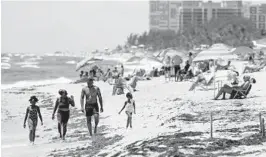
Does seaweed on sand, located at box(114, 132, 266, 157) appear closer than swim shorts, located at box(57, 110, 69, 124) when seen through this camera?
Yes

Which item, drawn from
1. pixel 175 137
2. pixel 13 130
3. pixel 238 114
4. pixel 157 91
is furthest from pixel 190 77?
pixel 175 137

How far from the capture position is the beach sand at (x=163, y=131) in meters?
7.78

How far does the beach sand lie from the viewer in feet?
25.5

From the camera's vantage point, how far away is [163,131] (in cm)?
952

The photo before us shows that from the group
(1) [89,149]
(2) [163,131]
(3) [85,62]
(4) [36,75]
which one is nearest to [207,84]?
(2) [163,131]

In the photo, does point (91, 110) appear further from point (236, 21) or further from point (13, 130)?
point (236, 21)

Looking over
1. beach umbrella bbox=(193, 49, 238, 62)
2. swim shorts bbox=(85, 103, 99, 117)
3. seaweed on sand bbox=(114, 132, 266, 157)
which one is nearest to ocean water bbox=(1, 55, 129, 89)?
beach umbrella bbox=(193, 49, 238, 62)

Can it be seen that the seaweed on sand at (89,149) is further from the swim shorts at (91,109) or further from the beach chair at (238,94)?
the beach chair at (238,94)

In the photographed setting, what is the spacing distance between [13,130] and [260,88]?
7.41 m

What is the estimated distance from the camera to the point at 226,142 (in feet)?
26.0

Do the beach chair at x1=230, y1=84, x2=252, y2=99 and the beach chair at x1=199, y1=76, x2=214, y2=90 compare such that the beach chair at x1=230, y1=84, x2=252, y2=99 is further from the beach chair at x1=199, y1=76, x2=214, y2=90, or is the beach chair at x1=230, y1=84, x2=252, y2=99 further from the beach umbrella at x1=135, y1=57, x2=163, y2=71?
the beach umbrella at x1=135, y1=57, x2=163, y2=71

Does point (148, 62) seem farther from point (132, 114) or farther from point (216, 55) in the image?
point (132, 114)

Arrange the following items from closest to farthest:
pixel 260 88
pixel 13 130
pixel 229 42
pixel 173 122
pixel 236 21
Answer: pixel 173 122
pixel 13 130
pixel 260 88
pixel 229 42
pixel 236 21

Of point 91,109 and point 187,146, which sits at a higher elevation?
point 91,109
